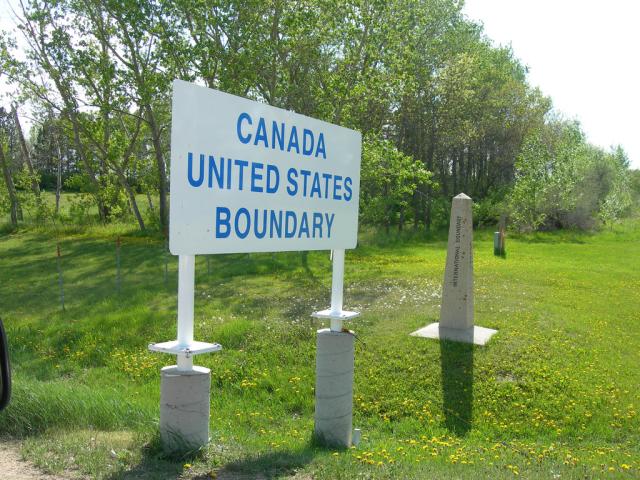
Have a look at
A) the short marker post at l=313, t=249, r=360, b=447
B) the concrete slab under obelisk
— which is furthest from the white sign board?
the concrete slab under obelisk

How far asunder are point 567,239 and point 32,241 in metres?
23.1

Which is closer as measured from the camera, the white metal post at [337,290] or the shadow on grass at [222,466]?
the shadow on grass at [222,466]

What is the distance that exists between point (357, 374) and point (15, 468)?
16.0 feet

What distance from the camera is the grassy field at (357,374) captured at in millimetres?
5133

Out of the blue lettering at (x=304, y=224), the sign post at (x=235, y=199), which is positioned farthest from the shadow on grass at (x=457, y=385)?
the blue lettering at (x=304, y=224)

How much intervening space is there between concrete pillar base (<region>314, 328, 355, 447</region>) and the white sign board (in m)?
0.86

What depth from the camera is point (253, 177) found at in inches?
202

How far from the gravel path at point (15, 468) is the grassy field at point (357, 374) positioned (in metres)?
0.07

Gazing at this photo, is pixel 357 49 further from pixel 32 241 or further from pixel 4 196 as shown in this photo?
pixel 4 196

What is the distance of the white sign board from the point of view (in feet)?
15.1

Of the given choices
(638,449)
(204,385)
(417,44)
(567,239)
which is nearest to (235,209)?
(204,385)

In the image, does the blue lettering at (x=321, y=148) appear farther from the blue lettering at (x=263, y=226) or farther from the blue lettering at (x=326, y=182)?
the blue lettering at (x=263, y=226)

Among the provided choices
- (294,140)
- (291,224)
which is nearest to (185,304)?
(291,224)

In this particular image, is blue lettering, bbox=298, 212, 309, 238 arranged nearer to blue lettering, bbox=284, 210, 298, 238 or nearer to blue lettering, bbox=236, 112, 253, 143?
blue lettering, bbox=284, 210, 298, 238
